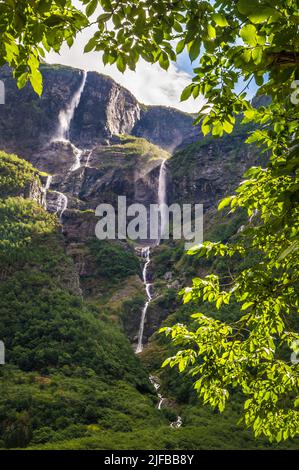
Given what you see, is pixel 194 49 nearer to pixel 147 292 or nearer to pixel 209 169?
pixel 147 292

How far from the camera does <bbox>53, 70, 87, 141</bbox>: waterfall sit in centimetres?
12269

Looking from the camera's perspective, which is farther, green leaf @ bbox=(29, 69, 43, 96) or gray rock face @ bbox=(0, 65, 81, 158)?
gray rock face @ bbox=(0, 65, 81, 158)

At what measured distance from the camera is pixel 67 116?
12681 centimetres

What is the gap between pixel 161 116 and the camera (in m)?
171

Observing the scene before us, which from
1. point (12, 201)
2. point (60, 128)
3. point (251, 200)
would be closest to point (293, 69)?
point (251, 200)

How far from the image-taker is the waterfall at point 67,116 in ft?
403

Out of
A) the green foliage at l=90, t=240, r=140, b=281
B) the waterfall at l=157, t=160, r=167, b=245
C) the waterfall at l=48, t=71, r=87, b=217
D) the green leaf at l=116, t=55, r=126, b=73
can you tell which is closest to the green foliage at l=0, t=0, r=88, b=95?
the green leaf at l=116, t=55, r=126, b=73

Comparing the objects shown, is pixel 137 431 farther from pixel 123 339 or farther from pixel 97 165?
pixel 97 165

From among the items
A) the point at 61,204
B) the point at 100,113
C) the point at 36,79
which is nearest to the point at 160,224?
the point at 61,204

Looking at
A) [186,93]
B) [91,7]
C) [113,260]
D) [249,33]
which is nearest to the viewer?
[249,33]

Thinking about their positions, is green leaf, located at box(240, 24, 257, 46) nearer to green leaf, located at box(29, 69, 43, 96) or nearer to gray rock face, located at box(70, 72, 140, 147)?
green leaf, located at box(29, 69, 43, 96)

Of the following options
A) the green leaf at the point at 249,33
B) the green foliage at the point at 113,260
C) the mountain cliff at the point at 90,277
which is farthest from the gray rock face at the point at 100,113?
the green leaf at the point at 249,33

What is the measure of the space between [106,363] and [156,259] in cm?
4228

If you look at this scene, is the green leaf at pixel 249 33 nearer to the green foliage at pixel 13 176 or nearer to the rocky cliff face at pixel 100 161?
the rocky cliff face at pixel 100 161
